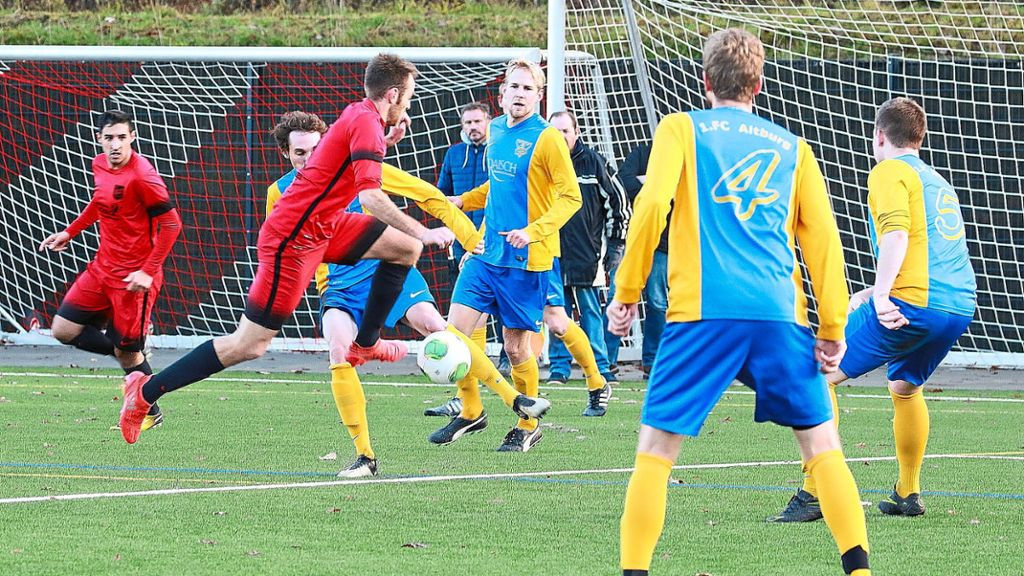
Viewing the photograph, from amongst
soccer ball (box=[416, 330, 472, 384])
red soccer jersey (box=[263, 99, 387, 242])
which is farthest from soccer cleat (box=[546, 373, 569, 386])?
red soccer jersey (box=[263, 99, 387, 242])

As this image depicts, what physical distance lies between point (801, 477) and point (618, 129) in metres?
7.99

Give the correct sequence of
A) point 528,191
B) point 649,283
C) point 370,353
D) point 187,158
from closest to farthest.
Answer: point 370,353, point 528,191, point 649,283, point 187,158

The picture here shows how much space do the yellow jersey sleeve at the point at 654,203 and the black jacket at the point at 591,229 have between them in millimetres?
7538

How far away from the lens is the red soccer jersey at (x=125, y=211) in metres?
8.88

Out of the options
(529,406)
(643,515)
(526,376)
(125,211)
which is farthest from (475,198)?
(643,515)

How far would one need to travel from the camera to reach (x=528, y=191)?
25.7 feet

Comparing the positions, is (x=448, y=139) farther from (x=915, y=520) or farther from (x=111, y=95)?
(x=915, y=520)

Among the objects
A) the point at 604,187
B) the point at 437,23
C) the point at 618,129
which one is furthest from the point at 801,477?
the point at 437,23

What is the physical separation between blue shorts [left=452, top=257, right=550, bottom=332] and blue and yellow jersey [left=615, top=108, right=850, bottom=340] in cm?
388

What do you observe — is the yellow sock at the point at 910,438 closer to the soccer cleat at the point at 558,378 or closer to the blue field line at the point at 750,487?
the blue field line at the point at 750,487

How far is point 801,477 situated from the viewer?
662cm

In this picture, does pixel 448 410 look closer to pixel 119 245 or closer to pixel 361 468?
pixel 119 245

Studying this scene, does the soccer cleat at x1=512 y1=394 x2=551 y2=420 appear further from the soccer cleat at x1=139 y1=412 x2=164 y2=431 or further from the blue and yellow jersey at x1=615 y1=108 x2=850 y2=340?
the blue and yellow jersey at x1=615 y1=108 x2=850 y2=340

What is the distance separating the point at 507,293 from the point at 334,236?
5.33 feet
